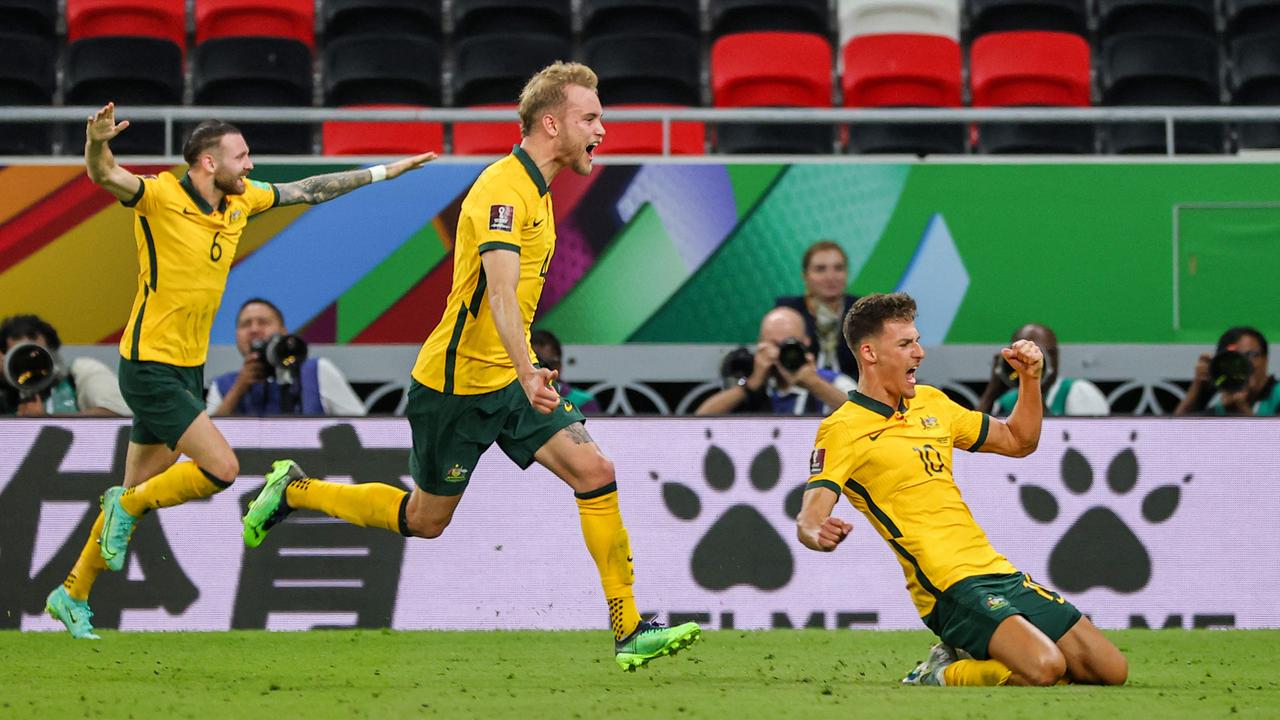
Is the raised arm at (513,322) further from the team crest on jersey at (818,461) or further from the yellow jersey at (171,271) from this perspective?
the yellow jersey at (171,271)

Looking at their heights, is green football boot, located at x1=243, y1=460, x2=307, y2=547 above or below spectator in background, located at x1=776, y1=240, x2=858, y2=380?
below

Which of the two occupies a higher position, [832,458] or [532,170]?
[532,170]

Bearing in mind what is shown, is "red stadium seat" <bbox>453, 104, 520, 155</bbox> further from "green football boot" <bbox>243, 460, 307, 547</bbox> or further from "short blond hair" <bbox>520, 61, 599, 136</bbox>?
"short blond hair" <bbox>520, 61, 599, 136</bbox>

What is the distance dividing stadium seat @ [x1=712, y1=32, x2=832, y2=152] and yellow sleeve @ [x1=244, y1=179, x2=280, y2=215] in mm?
4260

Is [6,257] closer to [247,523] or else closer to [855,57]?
[247,523]

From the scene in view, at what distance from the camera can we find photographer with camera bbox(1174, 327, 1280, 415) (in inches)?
346

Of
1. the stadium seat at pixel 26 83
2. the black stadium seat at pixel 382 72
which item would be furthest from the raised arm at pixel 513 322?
the stadium seat at pixel 26 83

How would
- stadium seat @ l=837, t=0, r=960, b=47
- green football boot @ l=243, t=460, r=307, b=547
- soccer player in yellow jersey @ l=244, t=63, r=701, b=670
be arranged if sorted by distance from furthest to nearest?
stadium seat @ l=837, t=0, r=960, b=47 → green football boot @ l=243, t=460, r=307, b=547 → soccer player in yellow jersey @ l=244, t=63, r=701, b=670

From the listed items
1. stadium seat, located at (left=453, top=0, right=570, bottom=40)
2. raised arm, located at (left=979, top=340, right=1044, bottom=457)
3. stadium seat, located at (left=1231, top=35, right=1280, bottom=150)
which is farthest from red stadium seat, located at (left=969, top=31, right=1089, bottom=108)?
raised arm, located at (left=979, top=340, right=1044, bottom=457)

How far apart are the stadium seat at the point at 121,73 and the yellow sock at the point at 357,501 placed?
5.14m

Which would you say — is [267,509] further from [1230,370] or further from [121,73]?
[121,73]

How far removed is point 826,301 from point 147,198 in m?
3.58

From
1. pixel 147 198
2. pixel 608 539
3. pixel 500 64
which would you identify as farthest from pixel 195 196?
pixel 500 64

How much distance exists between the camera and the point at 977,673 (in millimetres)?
5742
